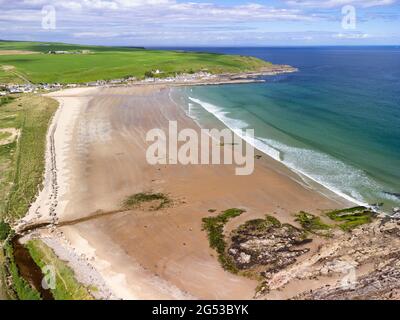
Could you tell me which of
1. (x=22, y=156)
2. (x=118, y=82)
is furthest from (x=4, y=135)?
(x=118, y=82)

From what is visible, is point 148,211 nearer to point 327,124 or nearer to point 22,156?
point 22,156

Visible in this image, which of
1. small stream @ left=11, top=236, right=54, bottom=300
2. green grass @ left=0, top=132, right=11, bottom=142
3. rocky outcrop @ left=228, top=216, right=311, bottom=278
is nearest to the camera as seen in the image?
small stream @ left=11, top=236, right=54, bottom=300

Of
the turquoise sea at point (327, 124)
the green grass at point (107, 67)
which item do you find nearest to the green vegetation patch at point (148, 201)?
the turquoise sea at point (327, 124)

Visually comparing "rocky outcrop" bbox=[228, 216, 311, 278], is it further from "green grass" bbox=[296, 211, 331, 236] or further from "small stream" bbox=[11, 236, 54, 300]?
"small stream" bbox=[11, 236, 54, 300]

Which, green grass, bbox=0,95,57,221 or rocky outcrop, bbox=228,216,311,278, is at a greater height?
green grass, bbox=0,95,57,221

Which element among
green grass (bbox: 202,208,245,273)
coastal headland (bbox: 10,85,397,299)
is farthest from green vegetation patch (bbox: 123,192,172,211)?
green grass (bbox: 202,208,245,273)

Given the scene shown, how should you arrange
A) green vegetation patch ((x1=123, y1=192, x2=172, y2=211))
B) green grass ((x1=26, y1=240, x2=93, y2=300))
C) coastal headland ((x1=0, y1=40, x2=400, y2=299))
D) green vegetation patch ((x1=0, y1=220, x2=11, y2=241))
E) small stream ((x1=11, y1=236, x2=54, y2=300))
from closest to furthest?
1. green grass ((x1=26, y1=240, x2=93, y2=300))
2. small stream ((x1=11, y1=236, x2=54, y2=300))
3. coastal headland ((x1=0, y1=40, x2=400, y2=299))
4. green vegetation patch ((x1=0, y1=220, x2=11, y2=241))
5. green vegetation patch ((x1=123, y1=192, x2=172, y2=211))
